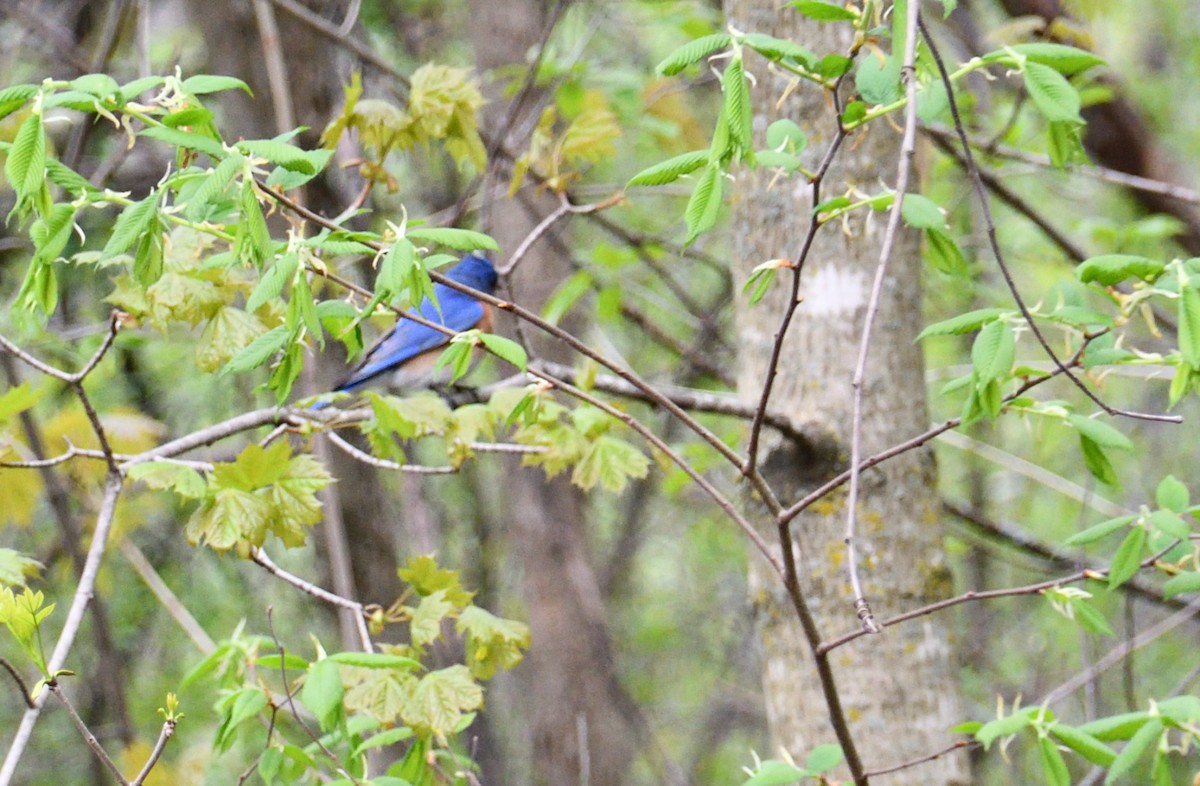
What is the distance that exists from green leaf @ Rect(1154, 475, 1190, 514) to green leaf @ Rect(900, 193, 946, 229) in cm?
48

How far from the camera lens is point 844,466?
2.46m

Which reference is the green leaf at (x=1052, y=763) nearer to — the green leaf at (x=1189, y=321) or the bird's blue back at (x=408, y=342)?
the green leaf at (x=1189, y=321)

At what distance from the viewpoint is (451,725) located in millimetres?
1966

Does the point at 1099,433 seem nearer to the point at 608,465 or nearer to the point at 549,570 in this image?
the point at 608,465

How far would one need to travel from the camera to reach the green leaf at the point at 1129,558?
1539 millimetres

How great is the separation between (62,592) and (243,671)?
3968 millimetres

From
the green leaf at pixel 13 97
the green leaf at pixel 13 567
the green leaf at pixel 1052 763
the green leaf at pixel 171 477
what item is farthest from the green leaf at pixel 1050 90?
the green leaf at pixel 13 567

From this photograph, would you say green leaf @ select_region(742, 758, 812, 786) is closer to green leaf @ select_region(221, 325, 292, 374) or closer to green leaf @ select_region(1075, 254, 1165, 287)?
green leaf @ select_region(1075, 254, 1165, 287)

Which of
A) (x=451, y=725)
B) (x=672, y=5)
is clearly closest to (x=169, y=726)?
(x=451, y=725)

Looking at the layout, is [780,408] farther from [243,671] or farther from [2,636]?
[2,636]

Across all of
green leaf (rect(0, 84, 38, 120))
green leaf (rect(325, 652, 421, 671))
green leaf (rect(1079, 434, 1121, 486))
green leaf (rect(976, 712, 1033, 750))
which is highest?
green leaf (rect(0, 84, 38, 120))

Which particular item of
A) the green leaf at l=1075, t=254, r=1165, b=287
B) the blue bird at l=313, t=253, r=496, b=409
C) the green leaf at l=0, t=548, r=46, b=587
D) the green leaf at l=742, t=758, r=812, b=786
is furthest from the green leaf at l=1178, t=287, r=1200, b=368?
the blue bird at l=313, t=253, r=496, b=409

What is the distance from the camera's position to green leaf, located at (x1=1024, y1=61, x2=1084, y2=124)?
134 centimetres

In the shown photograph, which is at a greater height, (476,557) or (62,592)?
(62,592)
